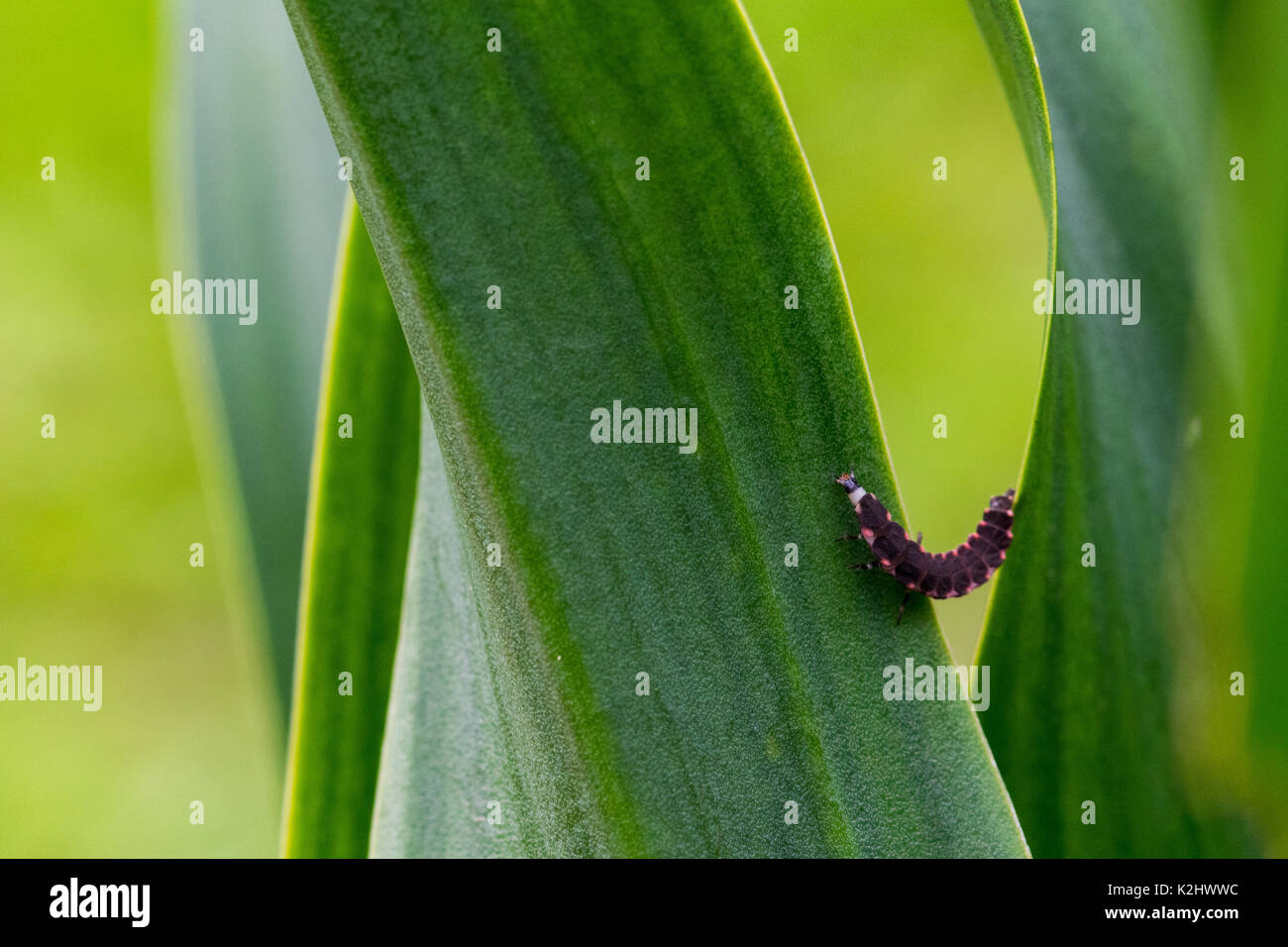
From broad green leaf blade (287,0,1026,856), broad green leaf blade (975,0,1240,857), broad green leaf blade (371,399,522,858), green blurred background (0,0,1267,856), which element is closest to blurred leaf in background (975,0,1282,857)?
broad green leaf blade (975,0,1240,857)

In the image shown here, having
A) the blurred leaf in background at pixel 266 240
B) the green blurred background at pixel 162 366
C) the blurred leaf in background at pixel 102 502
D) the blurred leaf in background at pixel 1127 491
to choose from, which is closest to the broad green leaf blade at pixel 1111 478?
the blurred leaf in background at pixel 1127 491

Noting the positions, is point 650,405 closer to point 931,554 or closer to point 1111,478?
point 931,554

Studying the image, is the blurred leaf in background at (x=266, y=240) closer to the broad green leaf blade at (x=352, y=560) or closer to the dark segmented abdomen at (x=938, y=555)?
the broad green leaf blade at (x=352, y=560)

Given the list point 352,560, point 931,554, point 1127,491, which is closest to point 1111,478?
point 1127,491

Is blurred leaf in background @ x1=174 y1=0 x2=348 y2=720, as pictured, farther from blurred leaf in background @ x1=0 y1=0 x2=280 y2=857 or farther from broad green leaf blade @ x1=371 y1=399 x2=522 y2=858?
blurred leaf in background @ x1=0 y1=0 x2=280 y2=857
